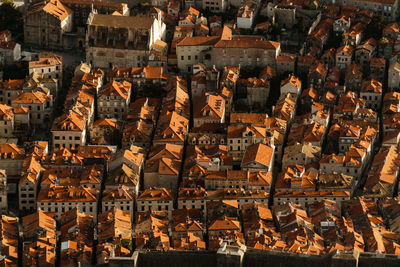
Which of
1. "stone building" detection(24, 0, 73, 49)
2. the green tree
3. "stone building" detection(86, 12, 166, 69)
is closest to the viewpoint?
"stone building" detection(86, 12, 166, 69)

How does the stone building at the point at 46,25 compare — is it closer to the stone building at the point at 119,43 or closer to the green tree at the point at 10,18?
the green tree at the point at 10,18

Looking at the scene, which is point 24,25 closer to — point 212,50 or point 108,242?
point 212,50

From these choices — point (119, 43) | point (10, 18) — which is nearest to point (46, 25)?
point (10, 18)

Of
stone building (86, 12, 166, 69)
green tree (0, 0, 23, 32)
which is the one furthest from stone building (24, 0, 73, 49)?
stone building (86, 12, 166, 69)

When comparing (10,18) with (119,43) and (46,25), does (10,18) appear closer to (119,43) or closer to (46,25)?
(46,25)

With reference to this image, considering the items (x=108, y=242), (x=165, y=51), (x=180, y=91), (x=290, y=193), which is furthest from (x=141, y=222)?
(x=165, y=51)

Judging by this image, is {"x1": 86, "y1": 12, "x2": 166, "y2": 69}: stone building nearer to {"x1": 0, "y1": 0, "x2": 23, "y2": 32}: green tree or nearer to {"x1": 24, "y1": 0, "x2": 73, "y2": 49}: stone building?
{"x1": 24, "y1": 0, "x2": 73, "y2": 49}: stone building

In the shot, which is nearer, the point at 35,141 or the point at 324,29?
the point at 35,141

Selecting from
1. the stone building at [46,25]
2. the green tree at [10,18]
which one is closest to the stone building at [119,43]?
the stone building at [46,25]
